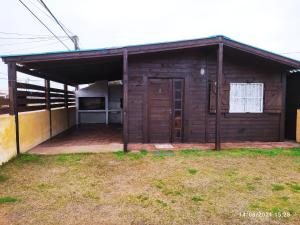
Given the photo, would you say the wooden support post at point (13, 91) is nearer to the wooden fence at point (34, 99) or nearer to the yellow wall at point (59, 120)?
the wooden fence at point (34, 99)

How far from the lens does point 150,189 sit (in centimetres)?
322

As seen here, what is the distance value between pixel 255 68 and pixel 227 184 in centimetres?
449

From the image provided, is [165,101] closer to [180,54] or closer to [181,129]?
[181,129]

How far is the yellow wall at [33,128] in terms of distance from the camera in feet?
17.1

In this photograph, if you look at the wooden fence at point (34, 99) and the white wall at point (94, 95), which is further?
the white wall at point (94, 95)

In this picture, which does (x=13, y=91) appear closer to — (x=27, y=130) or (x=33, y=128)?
(x=27, y=130)

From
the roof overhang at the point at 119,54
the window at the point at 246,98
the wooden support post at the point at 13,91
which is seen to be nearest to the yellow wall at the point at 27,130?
the wooden support post at the point at 13,91

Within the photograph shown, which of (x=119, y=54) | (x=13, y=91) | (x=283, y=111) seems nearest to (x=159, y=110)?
(x=119, y=54)

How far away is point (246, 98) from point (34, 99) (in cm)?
622

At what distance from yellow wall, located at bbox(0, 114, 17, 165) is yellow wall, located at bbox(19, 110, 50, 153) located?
0.33 m

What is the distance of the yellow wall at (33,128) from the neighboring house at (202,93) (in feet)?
4.25

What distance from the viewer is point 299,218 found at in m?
2.41

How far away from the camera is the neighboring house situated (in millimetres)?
6207

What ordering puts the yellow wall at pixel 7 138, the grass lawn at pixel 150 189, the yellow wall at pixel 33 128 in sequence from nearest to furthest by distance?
1. the grass lawn at pixel 150 189
2. the yellow wall at pixel 7 138
3. the yellow wall at pixel 33 128
